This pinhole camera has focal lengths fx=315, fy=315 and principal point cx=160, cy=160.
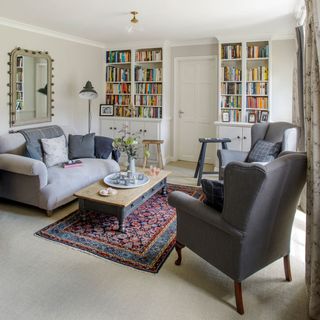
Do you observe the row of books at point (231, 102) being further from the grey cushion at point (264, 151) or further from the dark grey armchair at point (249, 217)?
the dark grey armchair at point (249, 217)

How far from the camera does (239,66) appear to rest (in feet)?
18.6

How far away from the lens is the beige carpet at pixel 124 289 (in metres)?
2.02

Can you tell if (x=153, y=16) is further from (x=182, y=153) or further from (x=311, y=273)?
(x=311, y=273)

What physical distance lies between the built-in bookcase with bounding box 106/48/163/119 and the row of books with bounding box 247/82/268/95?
1680 millimetres

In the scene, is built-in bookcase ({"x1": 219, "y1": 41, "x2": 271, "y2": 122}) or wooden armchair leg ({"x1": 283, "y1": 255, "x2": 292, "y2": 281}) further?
built-in bookcase ({"x1": 219, "y1": 41, "x2": 271, "y2": 122})

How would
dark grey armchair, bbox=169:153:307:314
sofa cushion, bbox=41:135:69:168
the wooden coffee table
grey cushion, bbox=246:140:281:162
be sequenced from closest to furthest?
dark grey armchair, bbox=169:153:307:314 < the wooden coffee table < grey cushion, bbox=246:140:281:162 < sofa cushion, bbox=41:135:69:168

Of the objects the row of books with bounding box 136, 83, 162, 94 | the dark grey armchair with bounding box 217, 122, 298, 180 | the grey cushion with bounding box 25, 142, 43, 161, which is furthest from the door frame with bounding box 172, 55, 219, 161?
the grey cushion with bounding box 25, 142, 43, 161

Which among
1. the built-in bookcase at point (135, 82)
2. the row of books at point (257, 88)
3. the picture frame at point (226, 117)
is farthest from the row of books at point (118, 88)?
the row of books at point (257, 88)

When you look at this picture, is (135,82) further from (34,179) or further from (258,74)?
(34,179)

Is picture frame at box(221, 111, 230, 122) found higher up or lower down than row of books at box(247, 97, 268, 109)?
lower down

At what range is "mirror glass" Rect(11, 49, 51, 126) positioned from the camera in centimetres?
457

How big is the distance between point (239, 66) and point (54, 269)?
4.65m

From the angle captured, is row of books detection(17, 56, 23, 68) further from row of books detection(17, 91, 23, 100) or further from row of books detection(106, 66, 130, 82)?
row of books detection(106, 66, 130, 82)

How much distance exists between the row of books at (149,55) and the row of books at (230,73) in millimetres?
1283
